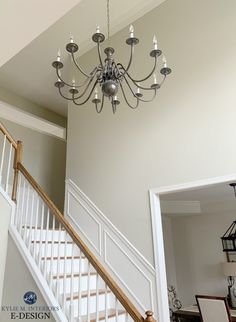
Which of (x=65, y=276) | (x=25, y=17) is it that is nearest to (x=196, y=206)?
(x=65, y=276)

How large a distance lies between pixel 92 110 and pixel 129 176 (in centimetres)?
168

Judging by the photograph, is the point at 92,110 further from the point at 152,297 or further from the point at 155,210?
the point at 152,297

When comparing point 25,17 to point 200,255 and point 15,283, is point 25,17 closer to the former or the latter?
point 15,283

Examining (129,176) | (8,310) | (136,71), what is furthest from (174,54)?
(8,310)

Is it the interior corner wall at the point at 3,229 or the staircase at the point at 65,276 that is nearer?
the staircase at the point at 65,276

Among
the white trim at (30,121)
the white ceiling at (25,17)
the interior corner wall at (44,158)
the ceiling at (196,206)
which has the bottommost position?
the ceiling at (196,206)

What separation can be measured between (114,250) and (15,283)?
1.37m

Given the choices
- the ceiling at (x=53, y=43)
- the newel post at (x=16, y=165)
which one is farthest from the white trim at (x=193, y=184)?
the ceiling at (x=53, y=43)

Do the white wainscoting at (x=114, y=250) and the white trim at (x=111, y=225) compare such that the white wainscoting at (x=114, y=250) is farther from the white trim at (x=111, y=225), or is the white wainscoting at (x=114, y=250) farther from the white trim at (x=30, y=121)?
the white trim at (x=30, y=121)

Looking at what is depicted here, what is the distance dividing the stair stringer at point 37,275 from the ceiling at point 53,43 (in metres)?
3.02

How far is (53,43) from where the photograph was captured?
17.2 ft

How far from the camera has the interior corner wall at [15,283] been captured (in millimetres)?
3047

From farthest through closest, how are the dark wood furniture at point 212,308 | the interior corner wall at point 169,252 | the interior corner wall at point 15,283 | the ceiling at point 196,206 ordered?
the interior corner wall at point 169,252 → the ceiling at point 196,206 → the dark wood furniture at point 212,308 → the interior corner wall at point 15,283

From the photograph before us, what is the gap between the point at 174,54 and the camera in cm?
400
